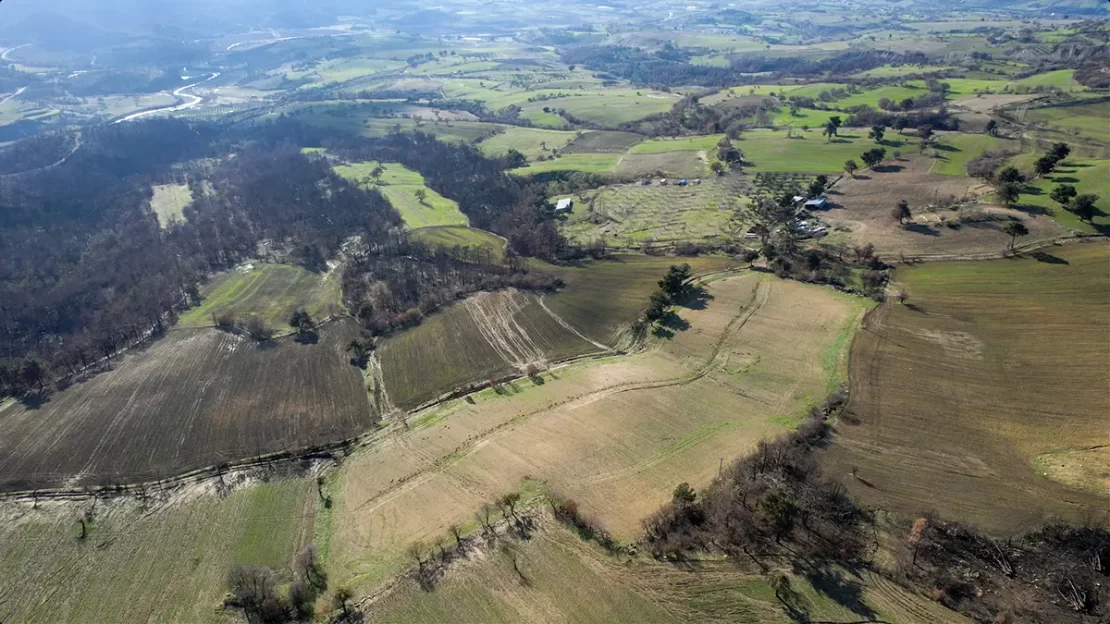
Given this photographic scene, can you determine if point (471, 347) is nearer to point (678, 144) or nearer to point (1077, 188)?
point (1077, 188)

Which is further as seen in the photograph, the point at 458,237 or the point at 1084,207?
the point at 458,237

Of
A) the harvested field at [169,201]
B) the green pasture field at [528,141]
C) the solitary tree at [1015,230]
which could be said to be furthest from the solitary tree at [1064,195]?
the harvested field at [169,201]

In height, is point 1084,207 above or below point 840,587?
above

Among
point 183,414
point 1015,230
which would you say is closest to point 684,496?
point 183,414

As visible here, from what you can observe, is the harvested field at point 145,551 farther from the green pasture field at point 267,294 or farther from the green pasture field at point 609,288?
the green pasture field at point 609,288

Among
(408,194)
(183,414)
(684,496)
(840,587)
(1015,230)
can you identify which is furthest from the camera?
(408,194)

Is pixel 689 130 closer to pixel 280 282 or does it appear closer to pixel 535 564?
pixel 280 282

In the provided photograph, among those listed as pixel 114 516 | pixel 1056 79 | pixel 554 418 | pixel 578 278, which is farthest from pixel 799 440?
pixel 1056 79
